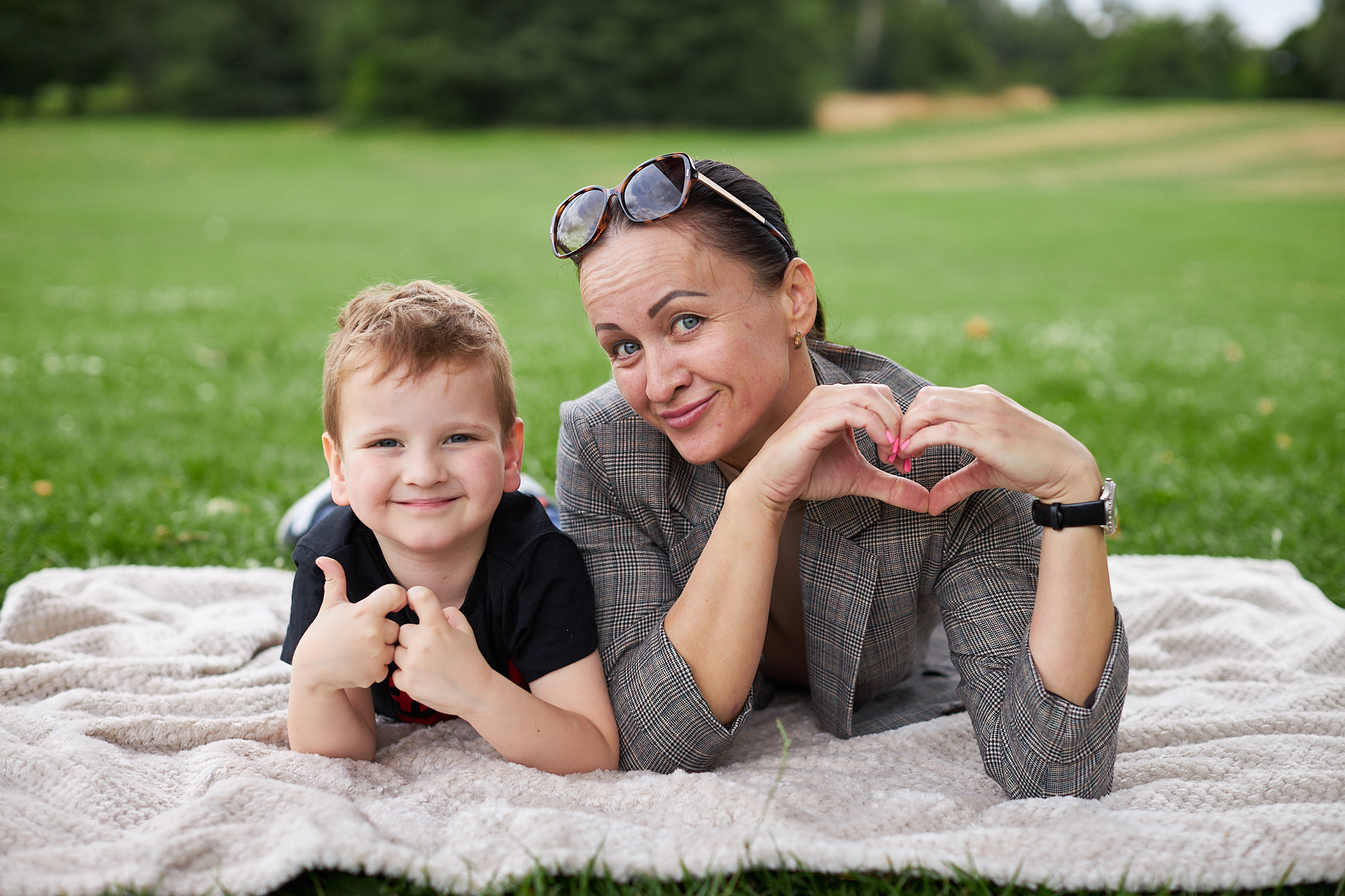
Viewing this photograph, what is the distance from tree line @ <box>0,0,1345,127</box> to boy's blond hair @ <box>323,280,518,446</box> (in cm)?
4475

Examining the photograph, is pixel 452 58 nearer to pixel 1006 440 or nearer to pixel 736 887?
pixel 1006 440

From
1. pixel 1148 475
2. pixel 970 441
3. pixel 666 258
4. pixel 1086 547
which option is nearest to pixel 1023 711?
pixel 1086 547

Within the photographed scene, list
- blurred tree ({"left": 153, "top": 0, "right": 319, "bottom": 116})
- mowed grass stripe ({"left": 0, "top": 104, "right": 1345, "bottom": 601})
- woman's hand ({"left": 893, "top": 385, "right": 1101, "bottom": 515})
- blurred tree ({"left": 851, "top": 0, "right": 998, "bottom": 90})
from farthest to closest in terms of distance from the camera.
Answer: blurred tree ({"left": 851, "top": 0, "right": 998, "bottom": 90}) → blurred tree ({"left": 153, "top": 0, "right": 319, "bottom": 116}) → mowed grass stripe ({"left": 0, "top": 104, "right": 1345, "bottom": 601}) → woman's hand ({"left": 893, "top": 385, "right": 1101, "bottom": 515})

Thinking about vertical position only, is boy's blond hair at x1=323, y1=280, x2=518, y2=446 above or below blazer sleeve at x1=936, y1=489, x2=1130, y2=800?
above

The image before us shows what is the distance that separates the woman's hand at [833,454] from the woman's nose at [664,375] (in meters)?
0.24

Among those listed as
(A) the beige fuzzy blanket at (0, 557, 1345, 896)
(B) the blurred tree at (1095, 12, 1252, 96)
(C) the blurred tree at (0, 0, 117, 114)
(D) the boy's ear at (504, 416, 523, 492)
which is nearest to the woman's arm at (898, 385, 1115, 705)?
(A) the beige fuzzy blanket at (0, 557, 1345, 896)

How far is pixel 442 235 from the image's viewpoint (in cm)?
1800

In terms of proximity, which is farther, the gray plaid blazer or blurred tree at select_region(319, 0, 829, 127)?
blurred tree at select_region(319, 0, 829, 127)

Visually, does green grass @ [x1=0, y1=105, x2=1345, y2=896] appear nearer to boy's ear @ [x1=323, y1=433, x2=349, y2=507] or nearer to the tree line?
boy's ear @ [x1=323, y1=433, x2=349, y2=507]

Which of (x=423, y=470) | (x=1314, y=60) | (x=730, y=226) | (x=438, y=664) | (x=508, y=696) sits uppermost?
(x=1314, y=60)

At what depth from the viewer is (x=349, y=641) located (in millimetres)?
2205

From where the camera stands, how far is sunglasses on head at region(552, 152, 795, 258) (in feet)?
7.75

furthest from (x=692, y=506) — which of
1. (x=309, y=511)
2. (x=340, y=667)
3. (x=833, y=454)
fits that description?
(x=309, y=511)

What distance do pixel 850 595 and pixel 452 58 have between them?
46836 millimetres
